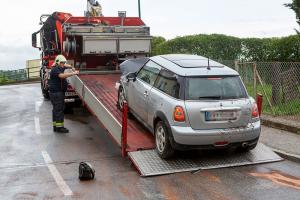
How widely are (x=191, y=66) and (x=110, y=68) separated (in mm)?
6363

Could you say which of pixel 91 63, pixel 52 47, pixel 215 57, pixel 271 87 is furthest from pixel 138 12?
pixel 271 87

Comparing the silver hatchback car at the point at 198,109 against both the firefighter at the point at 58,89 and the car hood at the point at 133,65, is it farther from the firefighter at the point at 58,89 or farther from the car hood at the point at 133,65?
the firefighter at the point at 58,89

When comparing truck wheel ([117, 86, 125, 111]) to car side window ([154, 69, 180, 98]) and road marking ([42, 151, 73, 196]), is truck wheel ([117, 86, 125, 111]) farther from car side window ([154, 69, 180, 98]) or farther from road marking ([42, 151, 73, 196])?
road marking ([42, 151, 73, 196])

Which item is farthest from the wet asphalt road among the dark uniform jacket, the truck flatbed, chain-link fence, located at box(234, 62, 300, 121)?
chain-link fence, located at box(234, 62, 300, 121)

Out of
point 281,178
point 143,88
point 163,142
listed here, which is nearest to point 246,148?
point 281,178

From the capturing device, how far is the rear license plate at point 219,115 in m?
7.83

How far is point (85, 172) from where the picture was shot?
7.52 m

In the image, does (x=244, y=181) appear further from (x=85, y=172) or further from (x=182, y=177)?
(x=85, y=172)

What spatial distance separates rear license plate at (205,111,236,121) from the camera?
25.7ft

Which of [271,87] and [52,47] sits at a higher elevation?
[52,47]

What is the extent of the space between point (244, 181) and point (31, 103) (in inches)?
A: 440

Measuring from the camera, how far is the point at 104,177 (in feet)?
25.4

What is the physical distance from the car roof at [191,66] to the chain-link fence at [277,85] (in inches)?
145

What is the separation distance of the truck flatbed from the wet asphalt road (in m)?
0.42
